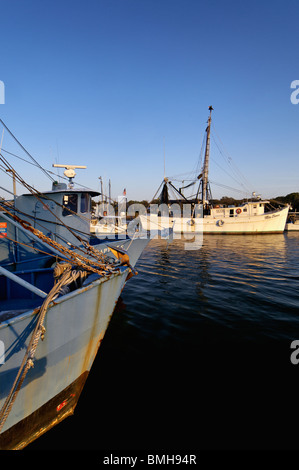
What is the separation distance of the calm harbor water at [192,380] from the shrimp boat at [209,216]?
2222 centimetres

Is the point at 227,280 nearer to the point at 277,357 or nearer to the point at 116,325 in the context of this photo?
the point at 277,357

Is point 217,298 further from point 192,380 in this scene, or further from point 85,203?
point 85,203

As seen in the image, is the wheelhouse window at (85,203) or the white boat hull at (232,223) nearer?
the wheelhouse window at (85,203)

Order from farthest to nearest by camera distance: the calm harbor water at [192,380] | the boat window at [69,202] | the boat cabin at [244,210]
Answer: the boat cabin at [244,210] → the boat window at [69,202] → the calm harbor water at [192,380]

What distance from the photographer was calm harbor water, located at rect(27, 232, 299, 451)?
3.11 metres

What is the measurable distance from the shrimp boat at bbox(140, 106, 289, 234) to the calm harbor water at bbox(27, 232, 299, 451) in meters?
22.2

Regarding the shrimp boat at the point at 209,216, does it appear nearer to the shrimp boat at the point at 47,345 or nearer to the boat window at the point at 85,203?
the boat window at the point at 85,203

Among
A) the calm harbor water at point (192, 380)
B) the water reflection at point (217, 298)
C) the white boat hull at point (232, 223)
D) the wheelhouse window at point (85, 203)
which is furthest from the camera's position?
the white boat hull at point (232, 223)

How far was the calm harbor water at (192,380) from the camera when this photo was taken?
3.11 meters

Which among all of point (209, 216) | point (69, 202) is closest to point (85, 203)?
point (69, 202)

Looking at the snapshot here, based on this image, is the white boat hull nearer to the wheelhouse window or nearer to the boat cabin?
the boat cabin

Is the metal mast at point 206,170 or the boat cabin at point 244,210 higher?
the metal mast at point 206,170

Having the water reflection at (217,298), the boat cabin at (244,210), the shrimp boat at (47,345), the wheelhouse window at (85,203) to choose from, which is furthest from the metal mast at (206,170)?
the shrimp boat at (47,345)
